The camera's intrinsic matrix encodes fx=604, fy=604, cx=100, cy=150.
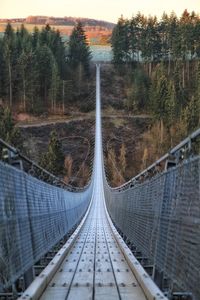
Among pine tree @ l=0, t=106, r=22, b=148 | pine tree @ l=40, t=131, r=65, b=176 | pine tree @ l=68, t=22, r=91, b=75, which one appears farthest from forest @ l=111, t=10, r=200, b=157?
pine tree @ l=0, t=106, r=22, b=148

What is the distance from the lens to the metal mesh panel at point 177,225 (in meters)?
4.36

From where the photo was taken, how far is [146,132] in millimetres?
81688

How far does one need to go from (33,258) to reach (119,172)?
59.7 m

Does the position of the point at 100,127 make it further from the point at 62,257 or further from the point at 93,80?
the point at 62,257

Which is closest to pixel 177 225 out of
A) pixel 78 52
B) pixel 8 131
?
pixel 8 131

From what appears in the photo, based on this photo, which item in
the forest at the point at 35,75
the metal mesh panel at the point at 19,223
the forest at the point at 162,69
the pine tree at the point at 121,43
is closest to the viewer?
the metal mesh panel at the point at 19,223

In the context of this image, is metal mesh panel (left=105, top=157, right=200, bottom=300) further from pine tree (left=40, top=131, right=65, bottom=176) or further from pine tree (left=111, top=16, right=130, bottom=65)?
pine tree (left=111, top=16, right=130, bottom=65)

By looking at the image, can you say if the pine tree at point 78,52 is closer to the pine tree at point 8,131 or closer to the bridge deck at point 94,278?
the pine tree at point 8,131

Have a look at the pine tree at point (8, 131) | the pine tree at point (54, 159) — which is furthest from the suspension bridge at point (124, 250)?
the pine tree at point (54, 159)

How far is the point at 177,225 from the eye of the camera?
5.09m

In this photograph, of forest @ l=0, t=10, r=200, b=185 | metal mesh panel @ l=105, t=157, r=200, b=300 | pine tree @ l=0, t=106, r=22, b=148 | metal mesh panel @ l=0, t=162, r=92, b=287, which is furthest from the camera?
forest @ l=0, t=10, r=200, b=185

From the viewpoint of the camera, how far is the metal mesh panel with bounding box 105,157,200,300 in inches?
171

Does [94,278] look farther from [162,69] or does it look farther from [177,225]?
[162,69]

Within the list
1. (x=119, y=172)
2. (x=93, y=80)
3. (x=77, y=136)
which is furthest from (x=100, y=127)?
(x=93, y=80)
